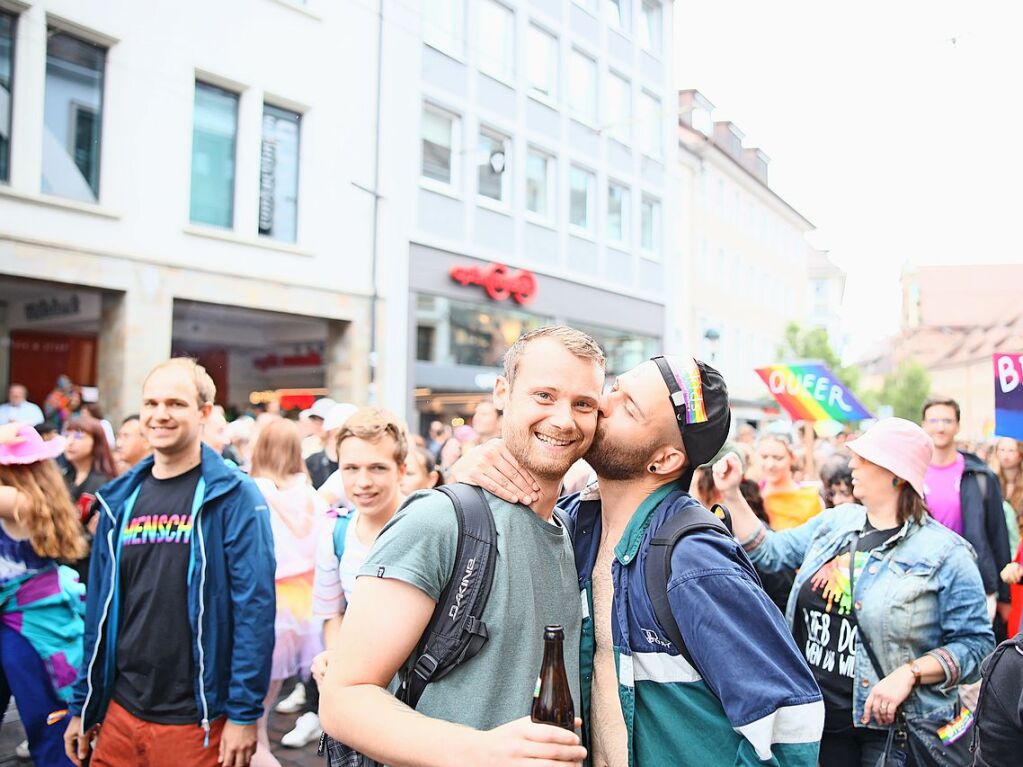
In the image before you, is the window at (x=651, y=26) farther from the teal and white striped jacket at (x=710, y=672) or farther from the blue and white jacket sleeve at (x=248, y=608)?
the teal and white striped jacket at (x=710, y=672)

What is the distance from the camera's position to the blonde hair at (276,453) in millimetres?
5609

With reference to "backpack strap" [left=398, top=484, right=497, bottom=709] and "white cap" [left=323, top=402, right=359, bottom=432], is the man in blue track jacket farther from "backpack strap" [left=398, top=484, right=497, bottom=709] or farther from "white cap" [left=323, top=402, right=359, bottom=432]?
"white cap" [left=323, top=402, right=359, bottom=432]

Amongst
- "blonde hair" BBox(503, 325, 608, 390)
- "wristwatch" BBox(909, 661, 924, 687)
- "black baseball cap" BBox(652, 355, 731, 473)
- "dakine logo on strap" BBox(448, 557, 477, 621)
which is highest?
"blonde hair" BBox(503, 325, 608, 390)

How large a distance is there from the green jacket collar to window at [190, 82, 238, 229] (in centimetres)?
1338

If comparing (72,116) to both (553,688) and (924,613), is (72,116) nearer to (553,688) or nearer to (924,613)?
(924,613)

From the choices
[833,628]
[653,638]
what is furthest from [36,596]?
[833,628]

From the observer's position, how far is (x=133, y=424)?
6254 mm

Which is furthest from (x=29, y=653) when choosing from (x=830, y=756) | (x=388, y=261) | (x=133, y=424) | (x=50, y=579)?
(x=388, y=261)

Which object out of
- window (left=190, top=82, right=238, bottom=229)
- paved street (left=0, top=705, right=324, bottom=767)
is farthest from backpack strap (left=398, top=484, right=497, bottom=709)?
window (left=190, top=82, right=238, bottom=229)

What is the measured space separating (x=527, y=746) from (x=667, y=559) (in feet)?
1.83

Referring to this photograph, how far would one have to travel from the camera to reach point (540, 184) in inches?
833

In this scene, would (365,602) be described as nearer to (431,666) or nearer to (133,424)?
(431,666)

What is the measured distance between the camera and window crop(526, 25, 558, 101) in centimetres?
2058

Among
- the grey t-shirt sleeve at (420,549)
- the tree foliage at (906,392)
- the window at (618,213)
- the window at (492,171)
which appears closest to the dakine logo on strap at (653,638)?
the grey t-shirt sleeve at (420,549)
